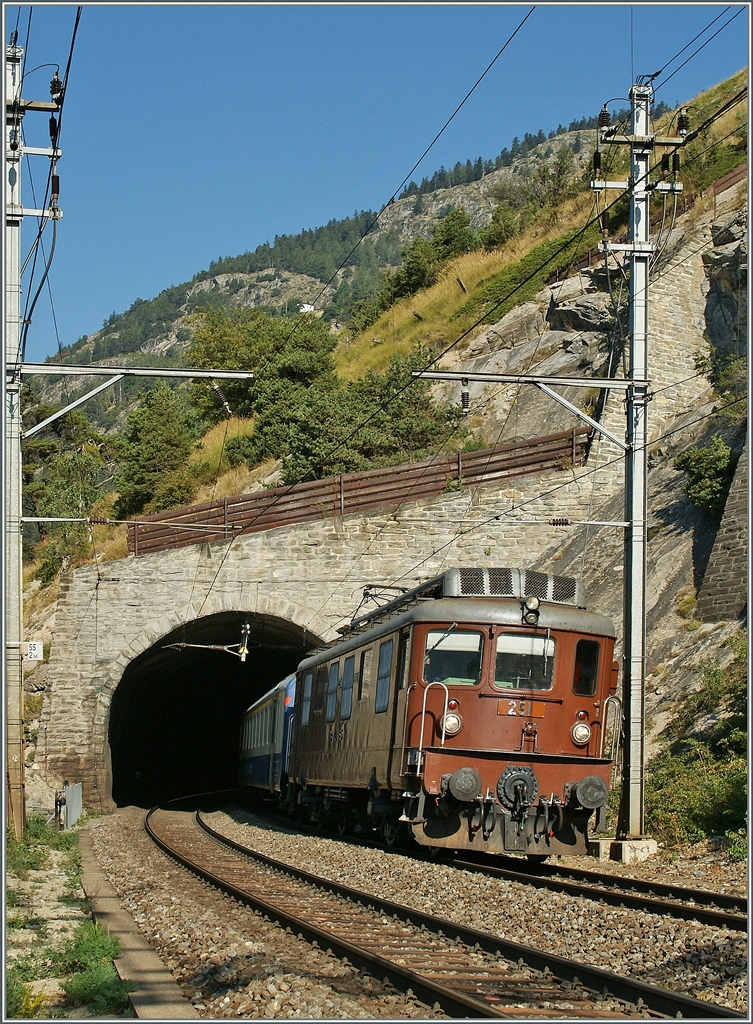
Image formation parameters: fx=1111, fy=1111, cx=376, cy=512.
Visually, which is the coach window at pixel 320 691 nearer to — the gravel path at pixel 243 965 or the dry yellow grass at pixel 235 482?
the gravel path at pixel 243 965

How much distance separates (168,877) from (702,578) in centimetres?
1094

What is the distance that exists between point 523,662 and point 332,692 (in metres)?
5.01

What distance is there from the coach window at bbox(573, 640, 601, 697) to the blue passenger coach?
9.48 m

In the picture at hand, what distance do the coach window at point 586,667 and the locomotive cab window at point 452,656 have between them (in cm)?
117

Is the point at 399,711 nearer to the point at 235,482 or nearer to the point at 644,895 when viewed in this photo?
the point at 644,895

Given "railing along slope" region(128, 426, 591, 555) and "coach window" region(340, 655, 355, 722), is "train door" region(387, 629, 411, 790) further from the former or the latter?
"railing along slope" region(128, 426, 591, 555)

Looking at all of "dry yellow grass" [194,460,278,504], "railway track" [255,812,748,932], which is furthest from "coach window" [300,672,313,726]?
"dry yellow grass" [194,460,278,504]

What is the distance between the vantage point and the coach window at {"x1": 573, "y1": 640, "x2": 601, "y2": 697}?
504 inches

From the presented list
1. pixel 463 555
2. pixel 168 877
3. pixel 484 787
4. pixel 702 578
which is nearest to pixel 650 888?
pixel 484 787

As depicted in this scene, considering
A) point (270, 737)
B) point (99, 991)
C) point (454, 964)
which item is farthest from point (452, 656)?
point (270, 737)

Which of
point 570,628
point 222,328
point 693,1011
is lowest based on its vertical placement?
point 693,1011

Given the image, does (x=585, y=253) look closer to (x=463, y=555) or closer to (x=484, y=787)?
(x=463, y=555)

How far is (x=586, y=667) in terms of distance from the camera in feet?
42.4

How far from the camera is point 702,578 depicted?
767 inches
